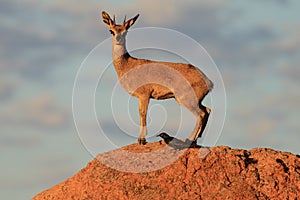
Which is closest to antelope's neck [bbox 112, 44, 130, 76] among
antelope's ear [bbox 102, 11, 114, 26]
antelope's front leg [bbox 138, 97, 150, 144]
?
antelope's ear [bbox 102, 11, 114, 26]

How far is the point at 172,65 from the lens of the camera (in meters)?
23.6

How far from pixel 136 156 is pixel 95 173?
4.20 ft

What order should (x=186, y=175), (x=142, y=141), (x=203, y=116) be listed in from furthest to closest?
(x=203, y=116) → (x=142, y=141) → (x=186, y=175)

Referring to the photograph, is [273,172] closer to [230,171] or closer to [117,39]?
[230,171]

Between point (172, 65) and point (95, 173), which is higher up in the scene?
point (172, 65)

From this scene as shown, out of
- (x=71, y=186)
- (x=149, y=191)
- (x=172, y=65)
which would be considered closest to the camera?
(x=149, y=191)

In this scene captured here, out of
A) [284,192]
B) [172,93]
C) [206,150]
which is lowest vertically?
[284,192]

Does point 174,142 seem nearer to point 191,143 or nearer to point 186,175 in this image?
point 191,143

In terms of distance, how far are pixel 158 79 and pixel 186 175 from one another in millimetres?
3656

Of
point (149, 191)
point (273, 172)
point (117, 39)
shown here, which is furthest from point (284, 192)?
point (117, 39)

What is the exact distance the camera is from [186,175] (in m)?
21.1

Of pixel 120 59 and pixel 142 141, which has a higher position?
pixel 120 59

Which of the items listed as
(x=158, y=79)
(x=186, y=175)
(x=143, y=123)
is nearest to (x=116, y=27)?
(x=158, y=79)

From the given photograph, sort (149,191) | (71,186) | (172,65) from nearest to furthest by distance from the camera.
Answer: (149,191), (71,186), (172,65)
